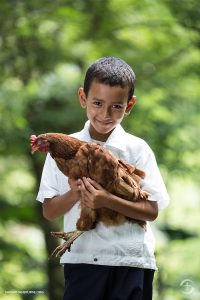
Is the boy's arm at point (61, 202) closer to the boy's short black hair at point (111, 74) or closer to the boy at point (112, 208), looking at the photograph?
the boy at point (112, 208)

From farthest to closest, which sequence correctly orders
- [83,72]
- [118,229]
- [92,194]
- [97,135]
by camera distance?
[83,72]
[97,135]
[118,229]
[92,194]

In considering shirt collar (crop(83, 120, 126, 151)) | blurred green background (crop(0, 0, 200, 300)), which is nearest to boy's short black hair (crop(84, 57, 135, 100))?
shirt collar (crop(83, 120, 126, 151))

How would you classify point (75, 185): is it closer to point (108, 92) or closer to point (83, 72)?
point (108, 92)

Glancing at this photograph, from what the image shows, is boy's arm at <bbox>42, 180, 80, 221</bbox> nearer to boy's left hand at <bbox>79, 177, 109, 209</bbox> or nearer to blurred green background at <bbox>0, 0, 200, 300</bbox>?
boy's left hand at <bbox>79, 177, 109, 209</bbox>

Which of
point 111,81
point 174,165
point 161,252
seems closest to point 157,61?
point 174,165

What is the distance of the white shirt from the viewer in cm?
218

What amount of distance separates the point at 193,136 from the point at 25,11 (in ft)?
6.31

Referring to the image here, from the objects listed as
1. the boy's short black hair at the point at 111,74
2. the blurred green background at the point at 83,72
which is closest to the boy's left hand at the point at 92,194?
the boy's short black hair at the point at 111,74

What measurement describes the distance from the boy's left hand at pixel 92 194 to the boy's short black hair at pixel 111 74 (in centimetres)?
36

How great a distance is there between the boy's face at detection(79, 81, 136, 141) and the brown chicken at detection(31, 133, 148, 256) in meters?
0.12

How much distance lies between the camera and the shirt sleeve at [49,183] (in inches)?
89.4

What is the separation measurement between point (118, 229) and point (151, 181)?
0.71 ft

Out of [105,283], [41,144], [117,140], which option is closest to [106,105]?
[117,140]

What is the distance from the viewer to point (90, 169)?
212cm
